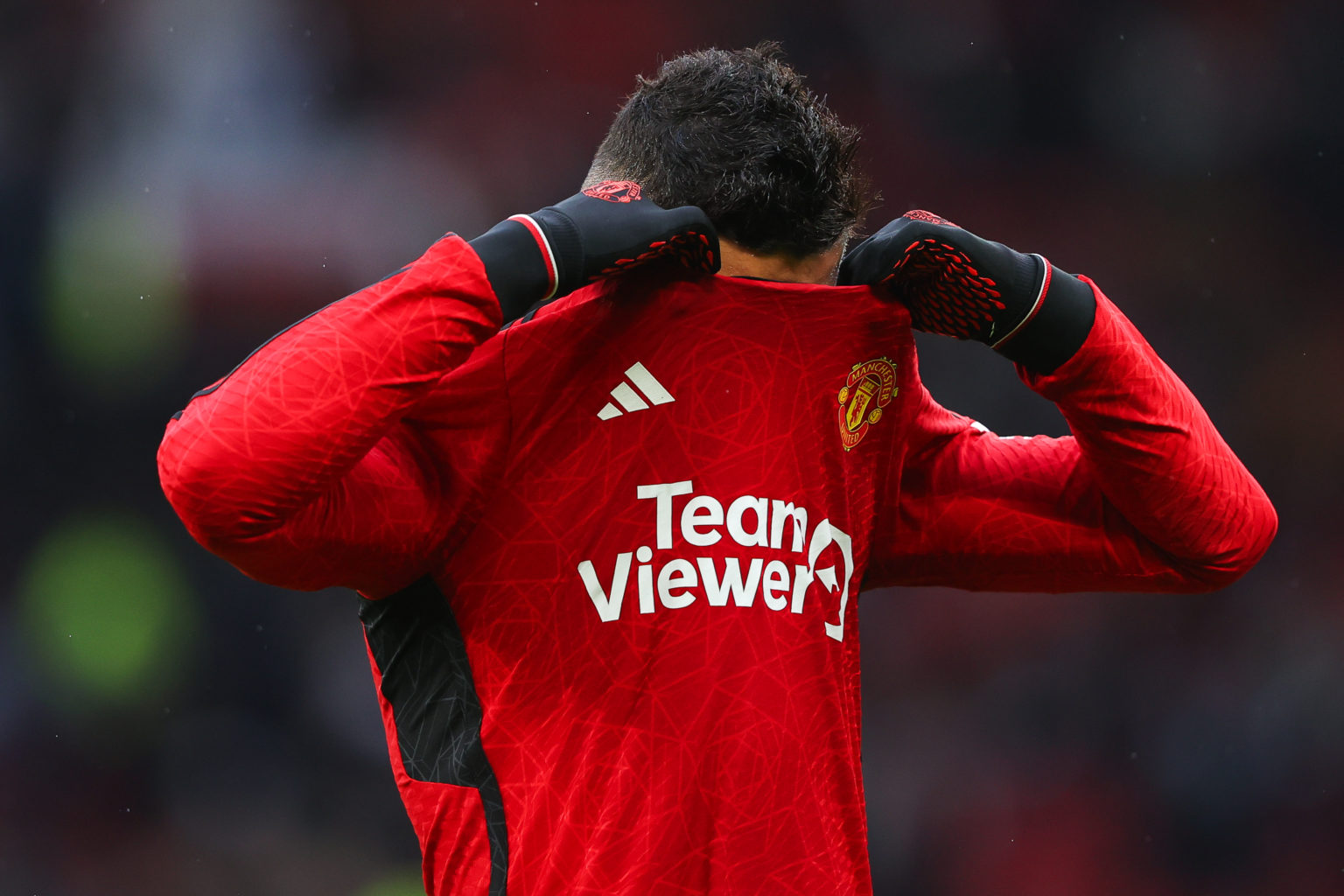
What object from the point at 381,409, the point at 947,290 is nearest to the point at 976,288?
the point at 947,290

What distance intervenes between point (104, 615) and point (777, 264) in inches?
68.7

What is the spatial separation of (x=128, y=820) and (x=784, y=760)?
1.70 metres

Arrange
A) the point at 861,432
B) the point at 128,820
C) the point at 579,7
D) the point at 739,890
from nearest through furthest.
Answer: the point at 739,890 → the point at 861,432 → the point at 128,820 → the point at 579,7

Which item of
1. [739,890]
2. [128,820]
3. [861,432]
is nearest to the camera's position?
[739,890]

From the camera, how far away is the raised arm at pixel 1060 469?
98 centimetres

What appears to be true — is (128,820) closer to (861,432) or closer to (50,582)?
(50,582)

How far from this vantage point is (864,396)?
0.99 meters

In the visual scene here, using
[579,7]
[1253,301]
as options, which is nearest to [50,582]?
[579,7]

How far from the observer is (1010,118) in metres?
2.60

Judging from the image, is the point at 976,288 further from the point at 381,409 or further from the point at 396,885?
the point at 396,885

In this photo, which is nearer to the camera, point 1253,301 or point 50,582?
point 50,582

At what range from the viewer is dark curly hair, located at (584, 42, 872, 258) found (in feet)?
3.10

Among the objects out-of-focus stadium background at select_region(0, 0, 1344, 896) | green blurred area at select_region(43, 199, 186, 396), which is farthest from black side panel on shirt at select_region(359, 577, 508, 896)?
green blurred area at select_region(43, 199, 186, 396)

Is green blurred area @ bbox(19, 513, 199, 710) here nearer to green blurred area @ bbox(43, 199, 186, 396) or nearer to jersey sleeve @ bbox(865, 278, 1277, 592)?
green blurred area @ bbox(43, 199, 186, 396)
